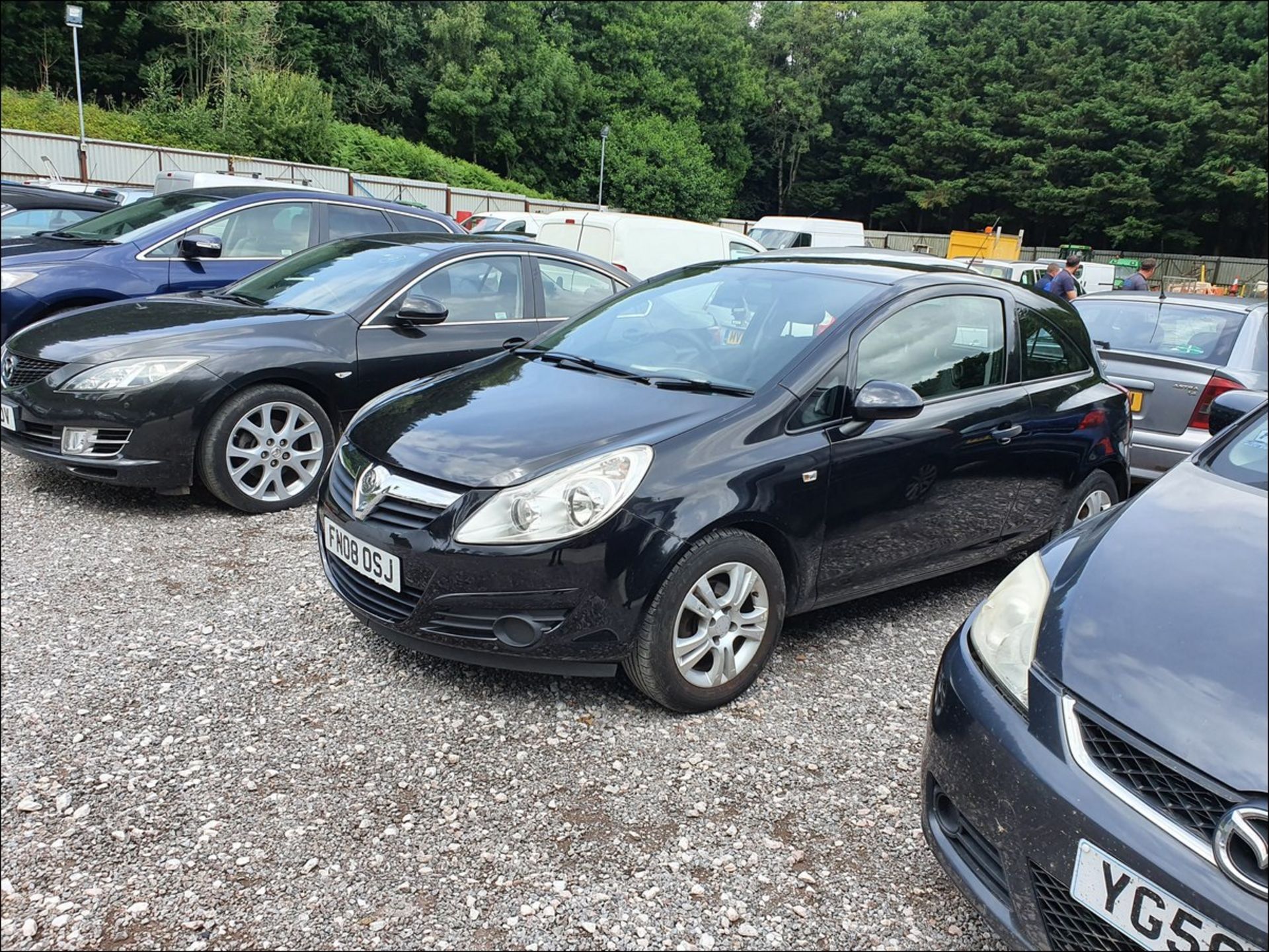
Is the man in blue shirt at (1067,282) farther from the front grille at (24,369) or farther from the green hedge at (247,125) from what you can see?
the green hedge at (247,125)

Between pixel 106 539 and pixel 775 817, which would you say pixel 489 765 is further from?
pixel 106 539

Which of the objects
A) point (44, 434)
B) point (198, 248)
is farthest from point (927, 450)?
point (198, 248)

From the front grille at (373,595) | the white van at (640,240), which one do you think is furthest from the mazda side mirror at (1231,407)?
the white van at (640,240)

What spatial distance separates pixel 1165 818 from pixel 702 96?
196 ft

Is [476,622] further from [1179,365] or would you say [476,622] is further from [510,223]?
[510,223]

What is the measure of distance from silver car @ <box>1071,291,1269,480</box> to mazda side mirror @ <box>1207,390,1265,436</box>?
2.56m

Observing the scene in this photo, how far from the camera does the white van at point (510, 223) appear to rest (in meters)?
14.7

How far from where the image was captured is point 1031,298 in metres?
4.53

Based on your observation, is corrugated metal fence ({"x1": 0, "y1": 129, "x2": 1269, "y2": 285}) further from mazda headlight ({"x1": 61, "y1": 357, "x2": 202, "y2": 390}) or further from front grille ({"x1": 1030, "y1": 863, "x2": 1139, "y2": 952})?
front grille ({"x1": 1030, "y1": 863, "x2": 1139, "y2": 952})

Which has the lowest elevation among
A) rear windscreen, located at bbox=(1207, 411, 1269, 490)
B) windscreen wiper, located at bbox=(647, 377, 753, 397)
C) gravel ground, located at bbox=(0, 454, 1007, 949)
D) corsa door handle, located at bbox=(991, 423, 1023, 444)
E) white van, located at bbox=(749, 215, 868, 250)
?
gravel ground, located at bbox=(0, 454, 1007, 949)

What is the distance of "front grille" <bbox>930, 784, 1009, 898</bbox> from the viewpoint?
200cm

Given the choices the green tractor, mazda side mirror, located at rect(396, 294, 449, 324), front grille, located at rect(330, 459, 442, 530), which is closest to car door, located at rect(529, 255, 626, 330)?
mazda side mirror, located at rect(396, 294, 449, 324)

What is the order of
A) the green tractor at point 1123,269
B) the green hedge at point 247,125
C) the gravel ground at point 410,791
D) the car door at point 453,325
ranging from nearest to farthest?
the gravel ground at point 410,791 → the car door at point 453,325 → the green tractor at point 1123,269 → the green hedge at point 247,125

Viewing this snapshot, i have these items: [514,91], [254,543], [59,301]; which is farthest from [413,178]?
[254,543]
